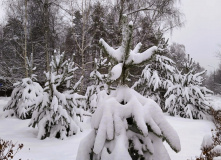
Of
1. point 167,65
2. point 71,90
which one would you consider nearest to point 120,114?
point 71,90

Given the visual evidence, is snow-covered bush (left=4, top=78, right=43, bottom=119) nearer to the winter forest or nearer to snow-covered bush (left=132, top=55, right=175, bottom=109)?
the winter forest

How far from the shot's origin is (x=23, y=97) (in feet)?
26.6

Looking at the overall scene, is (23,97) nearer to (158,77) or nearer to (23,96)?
(23,96)

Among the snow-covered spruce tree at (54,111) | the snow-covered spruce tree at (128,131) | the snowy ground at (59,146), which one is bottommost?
the snowy ground at (59,146)

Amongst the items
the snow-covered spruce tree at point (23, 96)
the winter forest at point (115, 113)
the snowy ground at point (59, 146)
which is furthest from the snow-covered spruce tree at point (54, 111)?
the snow-covered spruce tree at point (23, 96)

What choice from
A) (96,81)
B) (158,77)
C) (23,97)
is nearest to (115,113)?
(23,97)

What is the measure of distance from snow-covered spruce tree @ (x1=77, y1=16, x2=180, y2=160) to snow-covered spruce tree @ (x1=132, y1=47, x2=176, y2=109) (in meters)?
9.34

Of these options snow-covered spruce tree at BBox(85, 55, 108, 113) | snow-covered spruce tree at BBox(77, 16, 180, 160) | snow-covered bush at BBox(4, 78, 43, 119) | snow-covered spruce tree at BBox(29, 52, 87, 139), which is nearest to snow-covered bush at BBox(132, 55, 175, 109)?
snow-covered spruce tree at BBox(85, 55, 108, 113)

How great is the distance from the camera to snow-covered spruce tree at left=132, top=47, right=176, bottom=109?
11414mm

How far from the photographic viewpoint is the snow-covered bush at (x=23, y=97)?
26.8ft

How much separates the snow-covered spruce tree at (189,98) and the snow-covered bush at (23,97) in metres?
6.47

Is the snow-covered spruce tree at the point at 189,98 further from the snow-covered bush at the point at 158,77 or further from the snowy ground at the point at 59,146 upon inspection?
the snowy ground at the point at 59,146

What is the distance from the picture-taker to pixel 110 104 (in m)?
1.96

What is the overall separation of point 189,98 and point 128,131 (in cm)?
864
